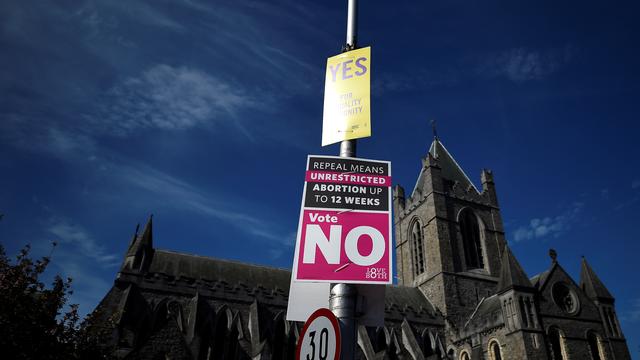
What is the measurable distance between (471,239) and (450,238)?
3.05m

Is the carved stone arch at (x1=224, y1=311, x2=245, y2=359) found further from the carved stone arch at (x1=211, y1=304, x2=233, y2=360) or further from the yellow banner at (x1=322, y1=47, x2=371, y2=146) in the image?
the yellow banner at (x1=322, y1=47, x2=371, y2=146)

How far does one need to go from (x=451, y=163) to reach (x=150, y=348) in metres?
34.7

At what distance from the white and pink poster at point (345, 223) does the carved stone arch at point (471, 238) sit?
105 ft

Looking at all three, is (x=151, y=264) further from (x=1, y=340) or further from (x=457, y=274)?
(x=457, y=274)

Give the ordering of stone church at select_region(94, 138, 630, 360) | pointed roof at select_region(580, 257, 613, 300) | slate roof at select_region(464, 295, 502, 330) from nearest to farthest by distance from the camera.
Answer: stone church at select_region(94, 138, 630, 360) → slate roof at select_region(464, 295, 502, 330) → pointed roof at select_region(580, 257, 613, 300)

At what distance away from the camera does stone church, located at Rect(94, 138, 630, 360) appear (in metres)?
23.1

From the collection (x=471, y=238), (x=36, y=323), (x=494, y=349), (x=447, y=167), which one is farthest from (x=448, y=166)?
(x=36, y=323)

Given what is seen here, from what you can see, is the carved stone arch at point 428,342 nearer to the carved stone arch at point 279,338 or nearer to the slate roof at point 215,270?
the carved stone arch at point 279,338

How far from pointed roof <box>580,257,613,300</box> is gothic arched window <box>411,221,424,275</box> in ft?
41.0

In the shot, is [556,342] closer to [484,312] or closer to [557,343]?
[557,343]

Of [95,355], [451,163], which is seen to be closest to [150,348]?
[95,355]

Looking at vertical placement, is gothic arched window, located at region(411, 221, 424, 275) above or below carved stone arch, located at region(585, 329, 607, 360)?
above

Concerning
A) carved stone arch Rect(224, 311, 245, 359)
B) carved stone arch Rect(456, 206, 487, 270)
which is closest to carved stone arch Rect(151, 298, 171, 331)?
carved stone arch Rect(224, 311, 245, 359)

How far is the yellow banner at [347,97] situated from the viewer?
5969 mm
